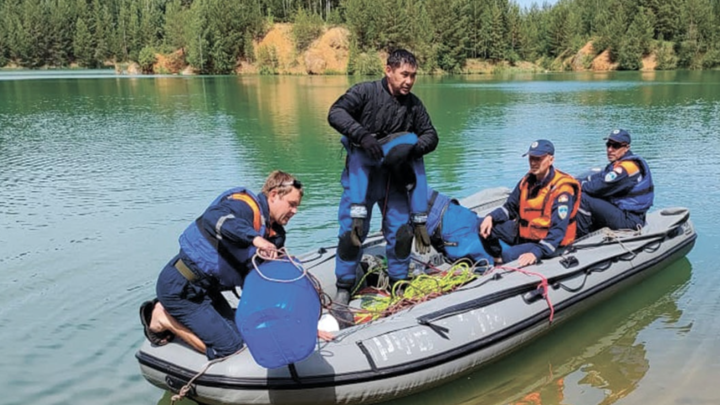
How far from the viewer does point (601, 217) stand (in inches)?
216

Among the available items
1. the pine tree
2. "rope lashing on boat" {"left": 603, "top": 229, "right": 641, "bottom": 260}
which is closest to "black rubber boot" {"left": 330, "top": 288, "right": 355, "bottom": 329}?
"rope lashing on boat" {"left": 603, "top": 229, "right": 641, "bottom": 260}

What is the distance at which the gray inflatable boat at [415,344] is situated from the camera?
10.7ft

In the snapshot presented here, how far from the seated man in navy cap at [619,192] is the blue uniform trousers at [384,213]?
2.00 meters

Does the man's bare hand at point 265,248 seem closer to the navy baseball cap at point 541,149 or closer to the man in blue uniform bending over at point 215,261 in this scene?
the man in blue uniform bending over at point 215,261

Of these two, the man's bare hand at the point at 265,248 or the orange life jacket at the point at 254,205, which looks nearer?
the man's bare hand at the point at 265,248

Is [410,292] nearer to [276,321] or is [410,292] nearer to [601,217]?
[276,321]

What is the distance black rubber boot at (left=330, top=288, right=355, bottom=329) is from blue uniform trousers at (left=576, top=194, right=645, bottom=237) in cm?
239

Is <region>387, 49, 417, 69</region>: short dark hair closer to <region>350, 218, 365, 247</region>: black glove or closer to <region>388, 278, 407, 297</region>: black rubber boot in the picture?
<region>350, 218, 365, 247</region>: black glove

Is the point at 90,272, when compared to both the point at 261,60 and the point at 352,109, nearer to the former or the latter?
the point at 352,109

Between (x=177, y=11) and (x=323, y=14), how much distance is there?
1524cm

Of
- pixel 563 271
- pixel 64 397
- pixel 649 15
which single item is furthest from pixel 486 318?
pixel 649 15

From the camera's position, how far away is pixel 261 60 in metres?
56.7

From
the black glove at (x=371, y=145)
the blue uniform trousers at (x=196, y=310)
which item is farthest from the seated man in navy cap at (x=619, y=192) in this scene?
the blue uniform trousers at (x=196, y=310)

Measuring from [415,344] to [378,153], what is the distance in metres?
1.25
